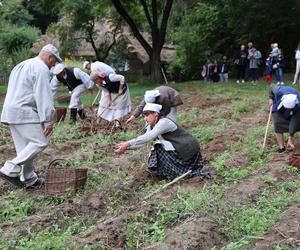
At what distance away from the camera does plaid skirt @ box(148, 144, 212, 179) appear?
22.0 ft

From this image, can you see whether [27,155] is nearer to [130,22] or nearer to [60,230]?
[60,230]

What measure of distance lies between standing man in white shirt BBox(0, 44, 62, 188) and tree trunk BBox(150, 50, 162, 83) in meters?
16.3

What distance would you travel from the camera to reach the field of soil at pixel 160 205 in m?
4.73

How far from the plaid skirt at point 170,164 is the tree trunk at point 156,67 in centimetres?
1623

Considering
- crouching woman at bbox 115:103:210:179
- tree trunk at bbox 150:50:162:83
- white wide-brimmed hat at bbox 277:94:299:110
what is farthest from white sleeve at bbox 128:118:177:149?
tree trunk at bbox 150:50:162:83

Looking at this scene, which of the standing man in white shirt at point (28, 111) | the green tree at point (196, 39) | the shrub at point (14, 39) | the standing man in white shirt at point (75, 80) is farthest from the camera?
the shrub at point (14, 39)

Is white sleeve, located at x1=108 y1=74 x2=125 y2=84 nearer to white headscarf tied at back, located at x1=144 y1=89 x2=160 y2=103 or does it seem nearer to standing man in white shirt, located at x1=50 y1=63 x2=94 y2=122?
standing man in white shirt, located at x1=50 y1=63 x2=94 y2=122

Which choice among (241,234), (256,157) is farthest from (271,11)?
(241,234)

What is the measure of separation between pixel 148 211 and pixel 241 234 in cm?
98

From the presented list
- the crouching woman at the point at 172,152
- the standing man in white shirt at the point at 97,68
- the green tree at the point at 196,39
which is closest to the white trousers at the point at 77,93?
the standing man in white shirt at the point at 97,68

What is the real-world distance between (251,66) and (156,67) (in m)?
4.34

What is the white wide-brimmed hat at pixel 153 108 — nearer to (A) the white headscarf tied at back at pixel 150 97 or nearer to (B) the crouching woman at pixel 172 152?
(B) the crouching woman at pixel 172 152

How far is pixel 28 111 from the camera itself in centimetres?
649

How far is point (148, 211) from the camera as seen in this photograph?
5.38m
